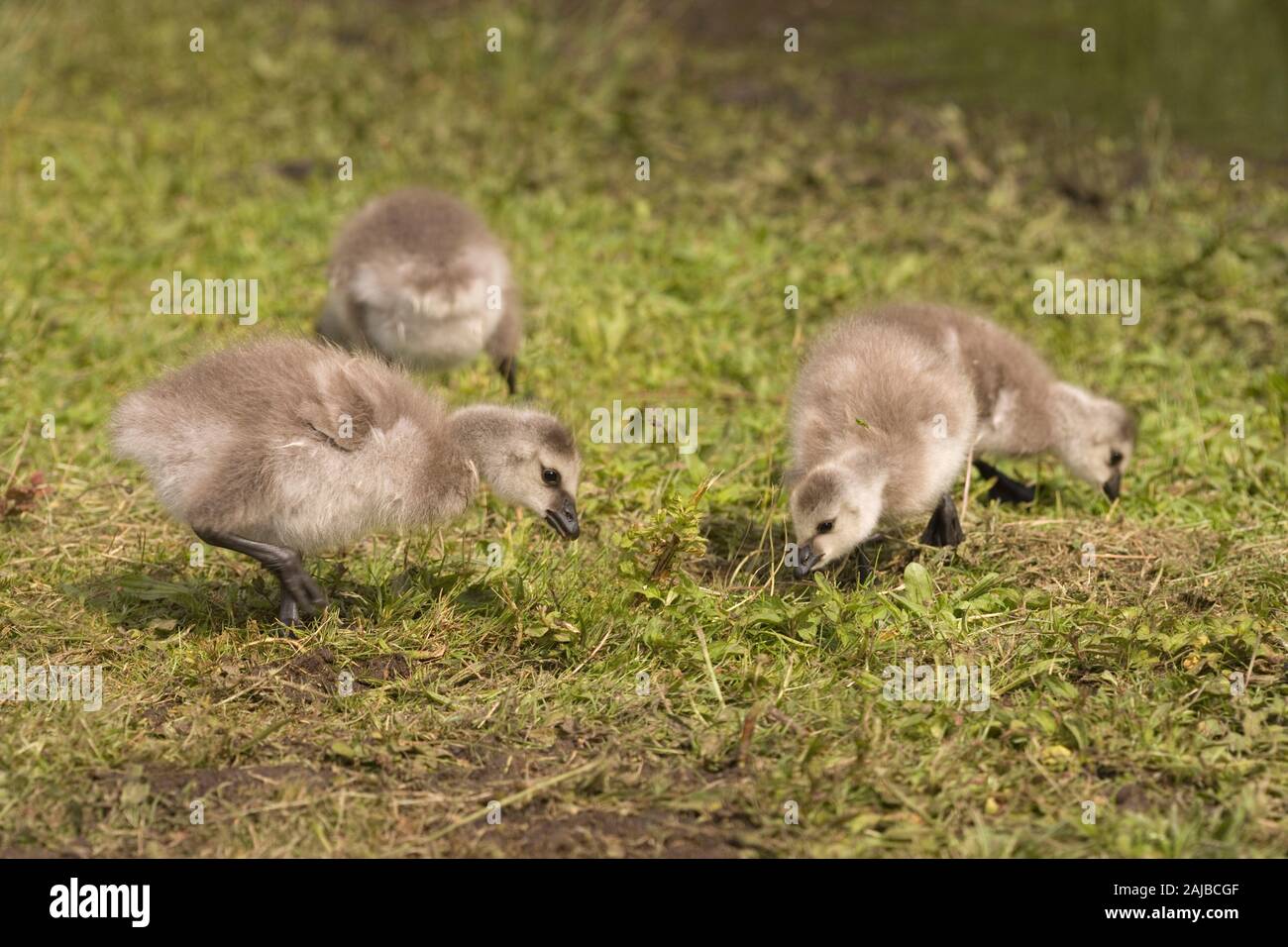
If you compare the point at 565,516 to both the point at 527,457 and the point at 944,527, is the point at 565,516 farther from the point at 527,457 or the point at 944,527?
the point at 944,527

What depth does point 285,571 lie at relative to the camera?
16.6 ft

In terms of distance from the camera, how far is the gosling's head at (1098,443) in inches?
255

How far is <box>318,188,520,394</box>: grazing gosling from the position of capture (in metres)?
7.10

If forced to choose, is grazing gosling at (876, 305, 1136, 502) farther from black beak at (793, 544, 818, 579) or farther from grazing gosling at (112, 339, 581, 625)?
grazing gosling at (112, 339, 581, 625)

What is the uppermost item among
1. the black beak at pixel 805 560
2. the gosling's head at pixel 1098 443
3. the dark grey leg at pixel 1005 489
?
the gosling's head at pixel 1098 443

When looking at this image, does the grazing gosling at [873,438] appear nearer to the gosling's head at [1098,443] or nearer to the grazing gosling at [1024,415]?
the grazing gosling at [1024,415]

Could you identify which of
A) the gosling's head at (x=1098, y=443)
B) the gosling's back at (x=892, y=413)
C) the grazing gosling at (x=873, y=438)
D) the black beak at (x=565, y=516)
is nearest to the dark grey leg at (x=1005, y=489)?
the gosling's head at (x=1098, y=443)

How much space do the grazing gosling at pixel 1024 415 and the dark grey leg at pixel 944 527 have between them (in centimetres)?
60

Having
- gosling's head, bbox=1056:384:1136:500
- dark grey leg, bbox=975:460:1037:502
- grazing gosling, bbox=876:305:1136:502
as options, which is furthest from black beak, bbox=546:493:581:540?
gosling's head, bbox=1056:384:1136:500

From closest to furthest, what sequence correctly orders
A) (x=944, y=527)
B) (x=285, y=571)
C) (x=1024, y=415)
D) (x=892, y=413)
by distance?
(x=285, y=571), (x=892, y=413), (x=944, y=527), (x=1024, y=415)

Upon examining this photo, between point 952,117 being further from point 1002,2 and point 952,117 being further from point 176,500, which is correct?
point 176,500

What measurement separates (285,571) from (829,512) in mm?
1904

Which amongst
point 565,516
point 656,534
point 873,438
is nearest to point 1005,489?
point 873,438

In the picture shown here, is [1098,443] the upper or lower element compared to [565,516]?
upper
